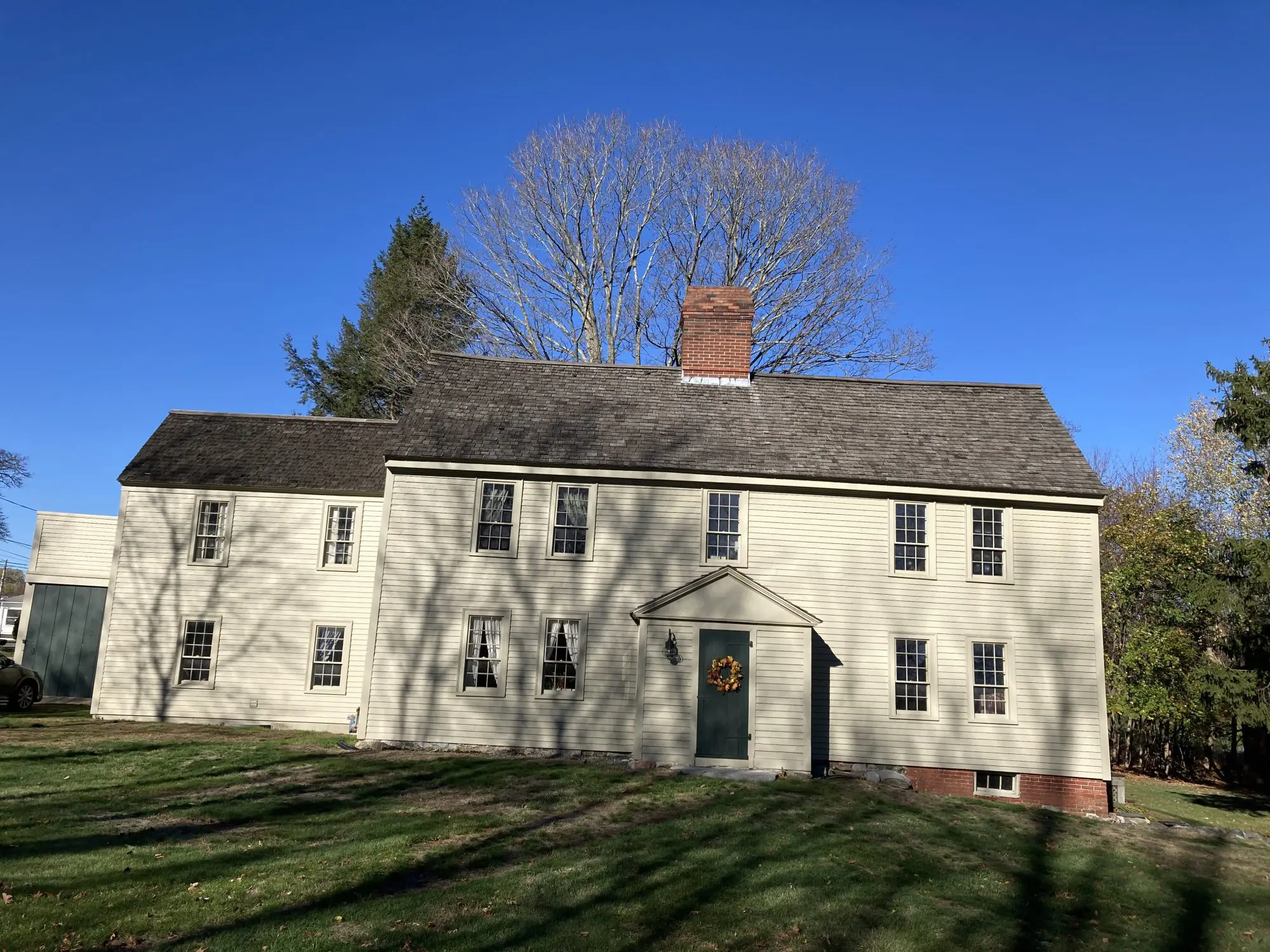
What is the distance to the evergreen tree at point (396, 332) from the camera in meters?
34.8

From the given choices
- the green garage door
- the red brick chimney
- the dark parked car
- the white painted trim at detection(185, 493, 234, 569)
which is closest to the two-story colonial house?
the red brick chimney

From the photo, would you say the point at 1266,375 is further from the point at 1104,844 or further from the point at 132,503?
Result: the point at 132,503

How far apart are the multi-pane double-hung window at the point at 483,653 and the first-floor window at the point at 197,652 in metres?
6.90

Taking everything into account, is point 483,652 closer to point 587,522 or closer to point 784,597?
point 587,522

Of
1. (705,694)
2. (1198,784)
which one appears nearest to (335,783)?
(705,694)

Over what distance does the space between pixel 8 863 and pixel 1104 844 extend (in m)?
13.6

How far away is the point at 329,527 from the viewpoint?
68.5 feet

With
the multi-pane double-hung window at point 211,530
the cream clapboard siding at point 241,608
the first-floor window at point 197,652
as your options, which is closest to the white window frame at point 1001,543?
the cream clapboard siding at point 241,608

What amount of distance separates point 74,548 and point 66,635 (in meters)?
2.39

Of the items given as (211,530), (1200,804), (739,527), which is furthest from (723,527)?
(1200,804)

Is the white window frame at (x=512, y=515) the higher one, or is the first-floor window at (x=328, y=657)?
the white window frame at (x=512, y=515)

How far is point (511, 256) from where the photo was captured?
1231 inches

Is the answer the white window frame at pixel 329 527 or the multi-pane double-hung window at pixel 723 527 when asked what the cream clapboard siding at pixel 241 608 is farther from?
the multi-pane double-hung window at pixel 723 527

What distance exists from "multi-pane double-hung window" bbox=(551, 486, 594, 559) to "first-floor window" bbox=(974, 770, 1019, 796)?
27.4 ft
